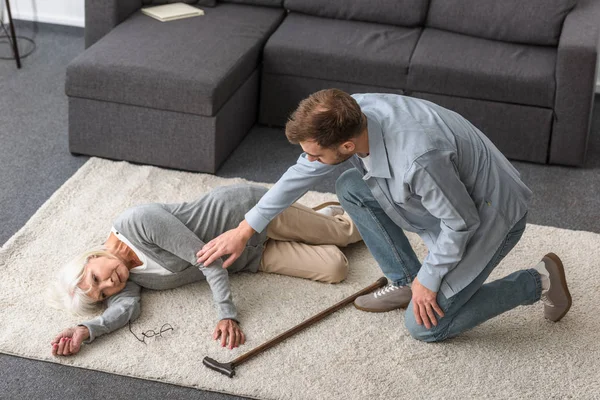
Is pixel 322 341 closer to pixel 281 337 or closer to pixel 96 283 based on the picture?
pixel 281 337

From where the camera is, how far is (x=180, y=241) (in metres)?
2.71

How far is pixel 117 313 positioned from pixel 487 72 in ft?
6.23

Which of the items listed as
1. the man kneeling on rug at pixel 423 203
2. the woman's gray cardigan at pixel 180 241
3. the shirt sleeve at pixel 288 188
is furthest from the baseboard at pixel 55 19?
the shirt sleeve at pixel 288 188

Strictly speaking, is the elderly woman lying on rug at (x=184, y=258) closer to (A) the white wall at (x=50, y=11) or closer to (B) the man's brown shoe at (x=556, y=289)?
(B) the man's brown shoe at (x=556, y=289)

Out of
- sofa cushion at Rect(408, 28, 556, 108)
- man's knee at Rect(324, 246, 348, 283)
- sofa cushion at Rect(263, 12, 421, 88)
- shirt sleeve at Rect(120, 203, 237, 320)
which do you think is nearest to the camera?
shirt sleeve at Rect(120, 203, 237, 320)

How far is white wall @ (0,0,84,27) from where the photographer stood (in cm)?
483

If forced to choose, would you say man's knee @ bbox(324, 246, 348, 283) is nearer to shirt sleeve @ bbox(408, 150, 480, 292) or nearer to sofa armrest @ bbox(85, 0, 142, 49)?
shirt sleeve @ bbox(408, 150, 480, 292)

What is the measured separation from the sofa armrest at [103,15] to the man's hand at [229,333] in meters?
1.89

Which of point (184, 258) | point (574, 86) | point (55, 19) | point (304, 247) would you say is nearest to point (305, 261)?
point (304, 247)

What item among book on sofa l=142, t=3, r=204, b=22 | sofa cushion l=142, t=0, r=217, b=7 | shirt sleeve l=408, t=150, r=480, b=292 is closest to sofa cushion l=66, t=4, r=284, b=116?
book on sofa l=142, t=3, r=204, b=22

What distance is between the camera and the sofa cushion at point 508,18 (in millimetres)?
3781

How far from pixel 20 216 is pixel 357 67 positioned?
155 centimetres

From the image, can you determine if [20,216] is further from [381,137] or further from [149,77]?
[381,137]

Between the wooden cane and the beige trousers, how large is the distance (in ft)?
0.37
